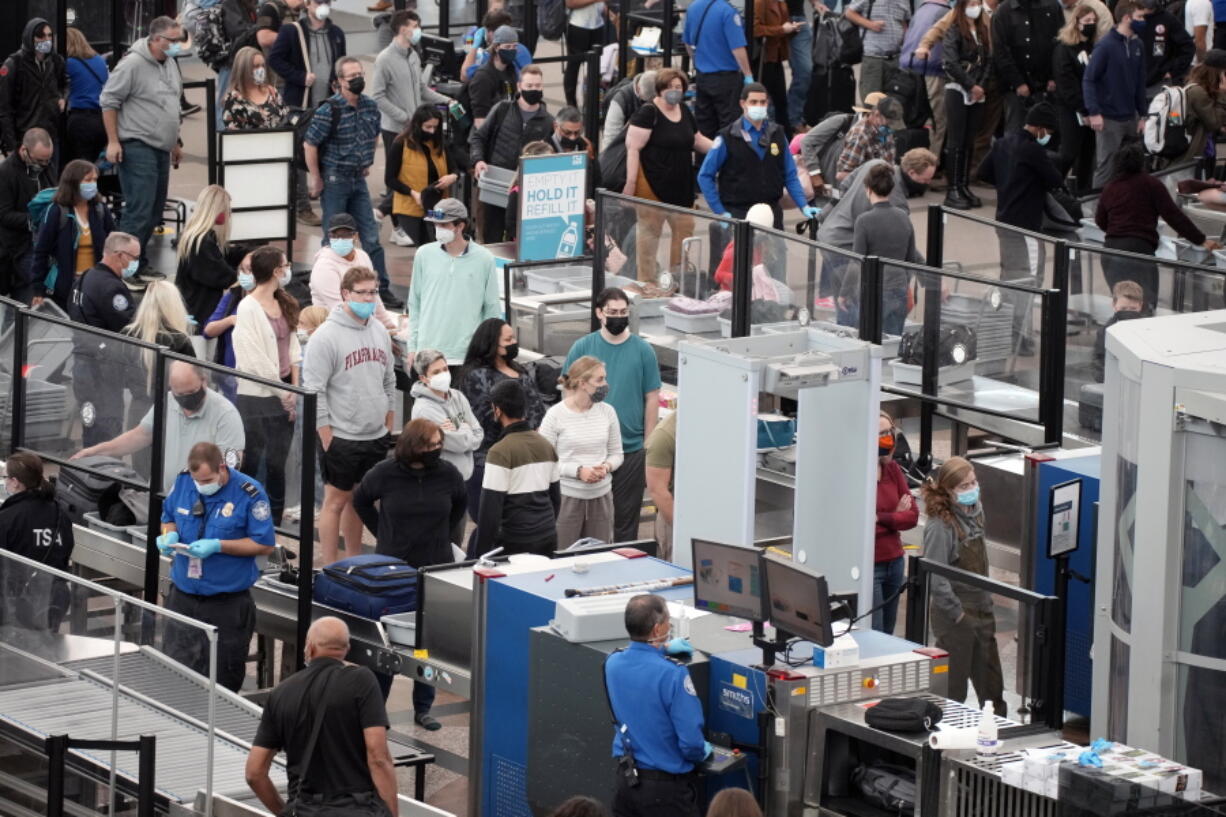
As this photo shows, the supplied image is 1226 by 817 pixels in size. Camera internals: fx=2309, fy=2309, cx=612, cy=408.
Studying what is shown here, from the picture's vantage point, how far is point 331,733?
28.1 ft

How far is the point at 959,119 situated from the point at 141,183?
25.6ft

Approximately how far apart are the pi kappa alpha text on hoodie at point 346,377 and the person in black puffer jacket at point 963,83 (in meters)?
9.98

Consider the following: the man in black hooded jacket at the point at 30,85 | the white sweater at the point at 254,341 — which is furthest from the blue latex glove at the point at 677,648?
the man in black hooded jacket at the point at 30,85

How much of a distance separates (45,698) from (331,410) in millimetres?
2530

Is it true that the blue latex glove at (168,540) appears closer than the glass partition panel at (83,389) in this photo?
Yes

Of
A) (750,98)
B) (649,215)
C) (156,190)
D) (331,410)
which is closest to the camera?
(331,410)

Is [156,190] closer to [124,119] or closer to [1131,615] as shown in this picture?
[124,119]

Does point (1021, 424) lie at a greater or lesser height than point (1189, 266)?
lesser

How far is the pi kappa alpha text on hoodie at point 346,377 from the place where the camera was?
11969 mm

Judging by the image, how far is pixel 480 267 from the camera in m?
13.6

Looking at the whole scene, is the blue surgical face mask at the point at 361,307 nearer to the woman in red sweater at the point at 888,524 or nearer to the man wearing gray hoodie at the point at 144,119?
the woman in red sweater at the point at 888,524

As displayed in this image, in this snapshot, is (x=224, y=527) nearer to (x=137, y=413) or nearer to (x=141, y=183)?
(x=137, y=413)

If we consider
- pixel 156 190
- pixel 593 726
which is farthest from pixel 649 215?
pixel 593 726

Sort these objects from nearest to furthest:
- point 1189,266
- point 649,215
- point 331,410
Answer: point 331,410 → point 1189,266 → point 649,215
